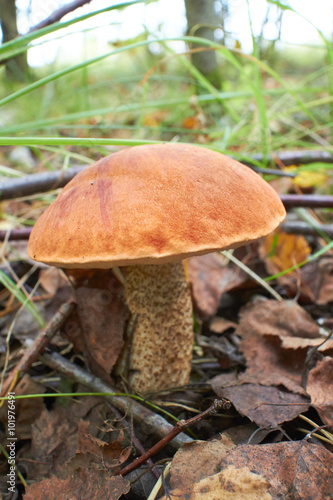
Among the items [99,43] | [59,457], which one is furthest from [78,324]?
[99,43]

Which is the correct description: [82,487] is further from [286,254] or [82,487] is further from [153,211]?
[286,254]

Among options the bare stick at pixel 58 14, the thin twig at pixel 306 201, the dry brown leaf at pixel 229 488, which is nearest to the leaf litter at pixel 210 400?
the dry brown leaf at pixel 229 488

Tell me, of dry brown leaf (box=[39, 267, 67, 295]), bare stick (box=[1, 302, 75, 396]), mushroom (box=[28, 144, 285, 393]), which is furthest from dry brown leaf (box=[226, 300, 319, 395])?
dry brown leaf (box=[39, 267, 67, 295])

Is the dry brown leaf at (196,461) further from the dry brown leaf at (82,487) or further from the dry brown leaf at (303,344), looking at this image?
the dry brown leaf at (303,344)

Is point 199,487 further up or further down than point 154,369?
further up

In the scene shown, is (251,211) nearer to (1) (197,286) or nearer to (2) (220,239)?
(2) (220,239)

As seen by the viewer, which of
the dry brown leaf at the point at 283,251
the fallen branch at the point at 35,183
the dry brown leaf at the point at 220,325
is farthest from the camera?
the dry brown leaf at the point at 283,251

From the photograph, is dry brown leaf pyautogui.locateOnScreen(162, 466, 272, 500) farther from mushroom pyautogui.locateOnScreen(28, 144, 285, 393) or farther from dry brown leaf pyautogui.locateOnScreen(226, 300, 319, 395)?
mushroom pyautogui.locateOnScreen(28, 144, 285, 393)
